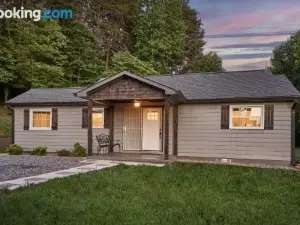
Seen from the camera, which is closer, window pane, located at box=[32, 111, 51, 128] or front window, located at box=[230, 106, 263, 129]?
front window, located at box=[230, 106, 263, 129]

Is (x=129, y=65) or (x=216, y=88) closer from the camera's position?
(x=216, y=88)

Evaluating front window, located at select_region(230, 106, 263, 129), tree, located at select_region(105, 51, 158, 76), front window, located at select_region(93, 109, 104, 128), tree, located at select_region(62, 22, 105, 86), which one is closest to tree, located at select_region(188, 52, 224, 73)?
tree, located at select_region(105, 51, 158, 76)

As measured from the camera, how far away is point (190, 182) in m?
7.67

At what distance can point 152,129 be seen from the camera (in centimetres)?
1369

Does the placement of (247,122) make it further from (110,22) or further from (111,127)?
(110,22)

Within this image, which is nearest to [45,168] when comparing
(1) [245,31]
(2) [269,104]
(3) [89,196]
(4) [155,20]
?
(3) [89,196]

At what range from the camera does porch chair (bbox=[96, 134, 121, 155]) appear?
42.8ft

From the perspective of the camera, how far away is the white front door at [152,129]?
1358 cm

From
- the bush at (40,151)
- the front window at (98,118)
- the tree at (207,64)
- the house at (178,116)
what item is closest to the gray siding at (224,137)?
the house at (178,116)

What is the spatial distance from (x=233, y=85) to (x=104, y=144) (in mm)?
5759

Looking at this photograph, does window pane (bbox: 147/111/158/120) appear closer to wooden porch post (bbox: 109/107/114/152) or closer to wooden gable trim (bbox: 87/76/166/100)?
wooden porch post (bbox: 109/107/114/152)

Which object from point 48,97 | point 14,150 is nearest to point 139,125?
point 48,97

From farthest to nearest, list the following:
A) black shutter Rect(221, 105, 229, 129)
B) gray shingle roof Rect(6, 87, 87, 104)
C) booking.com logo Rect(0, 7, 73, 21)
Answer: booking.com logo Rect(0, 7, 73, 21) → gray shingle roof Rect(6, 87, 87, 104) → black shutter Rect(221, 105, 229, 129)

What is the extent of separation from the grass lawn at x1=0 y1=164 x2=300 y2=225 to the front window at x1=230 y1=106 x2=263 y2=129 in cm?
318
